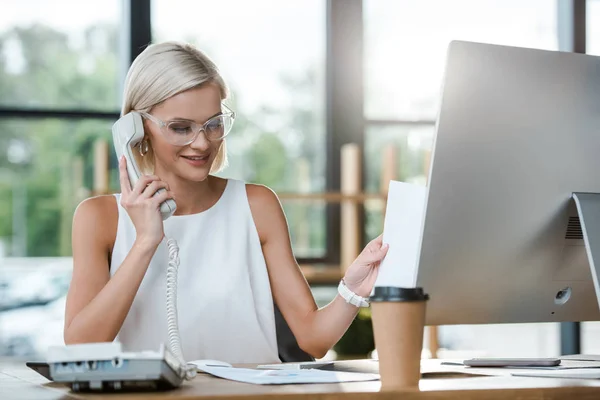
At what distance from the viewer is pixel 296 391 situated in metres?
1.14

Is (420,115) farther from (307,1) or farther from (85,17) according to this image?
(85,17)

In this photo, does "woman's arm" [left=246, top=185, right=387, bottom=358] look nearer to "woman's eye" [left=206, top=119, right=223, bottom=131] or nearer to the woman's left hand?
the woman's left hand

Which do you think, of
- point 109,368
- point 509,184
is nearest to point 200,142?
point 509,184

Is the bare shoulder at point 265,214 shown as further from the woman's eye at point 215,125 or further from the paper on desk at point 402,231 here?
the paper on desk at point 402,231

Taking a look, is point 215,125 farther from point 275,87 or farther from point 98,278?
point 275,87

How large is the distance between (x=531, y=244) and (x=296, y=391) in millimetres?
453

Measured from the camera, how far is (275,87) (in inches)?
178

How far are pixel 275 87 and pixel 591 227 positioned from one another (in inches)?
128

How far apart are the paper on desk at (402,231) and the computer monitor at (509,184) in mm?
63

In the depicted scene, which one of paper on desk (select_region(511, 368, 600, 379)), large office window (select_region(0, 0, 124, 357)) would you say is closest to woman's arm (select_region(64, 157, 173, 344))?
paper on desk (select_region(511, 368, 600, 379))

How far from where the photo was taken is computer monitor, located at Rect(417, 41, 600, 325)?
4.23 ft

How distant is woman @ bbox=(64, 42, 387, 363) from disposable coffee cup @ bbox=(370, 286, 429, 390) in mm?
526

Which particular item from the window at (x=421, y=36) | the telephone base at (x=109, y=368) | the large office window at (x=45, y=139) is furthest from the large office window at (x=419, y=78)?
the telephone base at (x=109, y=368)

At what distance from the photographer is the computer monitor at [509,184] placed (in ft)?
4.23
